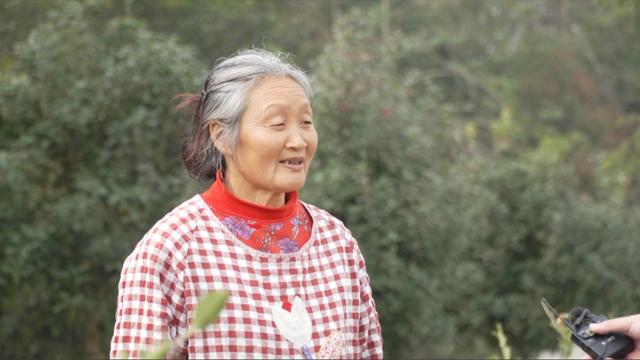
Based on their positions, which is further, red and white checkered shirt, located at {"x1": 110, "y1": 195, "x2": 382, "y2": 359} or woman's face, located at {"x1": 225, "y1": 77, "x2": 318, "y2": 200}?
woman's face, located at {"x1": 225, "y1": 77, "x2": 318, "y2": 200}

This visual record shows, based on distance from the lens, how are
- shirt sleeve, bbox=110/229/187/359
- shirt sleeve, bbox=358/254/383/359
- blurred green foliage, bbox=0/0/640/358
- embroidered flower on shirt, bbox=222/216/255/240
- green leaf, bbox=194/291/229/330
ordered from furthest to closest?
blurred green foliage, bbox=0/0/640/358 → shirt sleeve, bbox=358/254/383/359 → embroidered flower on shirt, bbox=222/216/255/240 → shirt sleeve, bbox=110/229/187/359 → green leaf, bbox=194/291/229/330

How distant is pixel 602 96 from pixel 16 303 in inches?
792

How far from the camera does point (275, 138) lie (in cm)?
245

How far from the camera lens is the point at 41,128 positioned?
22.1ft

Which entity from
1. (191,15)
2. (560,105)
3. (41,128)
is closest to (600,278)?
(41,128)

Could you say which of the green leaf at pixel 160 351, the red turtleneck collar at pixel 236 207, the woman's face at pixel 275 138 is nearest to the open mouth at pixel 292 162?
the woman's face at pixel 275 138

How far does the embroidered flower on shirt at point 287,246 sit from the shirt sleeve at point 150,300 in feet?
0.87

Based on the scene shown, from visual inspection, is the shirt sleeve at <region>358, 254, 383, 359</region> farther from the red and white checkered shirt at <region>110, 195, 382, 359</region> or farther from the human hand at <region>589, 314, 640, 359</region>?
the human hand at <region>589, 314, 640, 359</region>

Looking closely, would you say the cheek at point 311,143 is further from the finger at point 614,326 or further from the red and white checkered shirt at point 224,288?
the finger at point 614,326

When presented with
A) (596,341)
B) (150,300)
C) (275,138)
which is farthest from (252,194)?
(596,341)

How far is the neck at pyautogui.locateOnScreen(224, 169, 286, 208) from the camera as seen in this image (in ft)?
8.28

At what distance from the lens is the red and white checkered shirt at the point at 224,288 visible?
2.26m

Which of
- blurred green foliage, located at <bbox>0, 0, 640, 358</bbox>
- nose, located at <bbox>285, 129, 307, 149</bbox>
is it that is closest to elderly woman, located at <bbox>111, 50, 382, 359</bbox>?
nose, located at <bbox>285, 129, 307, 149</bbox>

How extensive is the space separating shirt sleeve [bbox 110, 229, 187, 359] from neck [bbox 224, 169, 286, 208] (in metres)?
0.25
